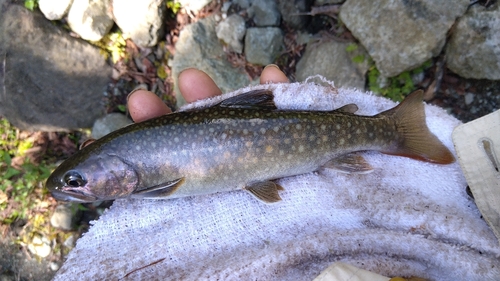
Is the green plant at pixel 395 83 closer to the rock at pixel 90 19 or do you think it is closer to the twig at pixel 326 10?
the twig at pixel 326 10

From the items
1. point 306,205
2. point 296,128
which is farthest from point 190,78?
point 306,205

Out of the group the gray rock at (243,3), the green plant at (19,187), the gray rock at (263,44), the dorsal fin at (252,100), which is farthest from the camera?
the gray rock at (243,3)

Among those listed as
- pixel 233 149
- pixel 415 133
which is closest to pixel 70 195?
pixel 233 149

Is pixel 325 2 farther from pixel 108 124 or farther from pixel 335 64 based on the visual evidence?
pixel 108 124

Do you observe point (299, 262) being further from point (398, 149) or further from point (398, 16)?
point (398, 16)

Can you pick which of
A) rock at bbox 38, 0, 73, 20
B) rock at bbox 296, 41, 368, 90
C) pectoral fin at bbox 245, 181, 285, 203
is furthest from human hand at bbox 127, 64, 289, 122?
rock at bbox 38, 0, 73, 20

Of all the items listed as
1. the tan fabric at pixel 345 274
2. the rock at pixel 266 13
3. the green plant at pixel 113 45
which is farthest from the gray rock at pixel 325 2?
the tan fabric at pixel 345 274
